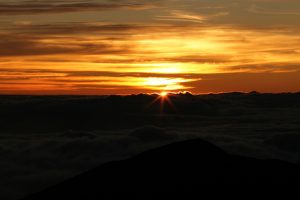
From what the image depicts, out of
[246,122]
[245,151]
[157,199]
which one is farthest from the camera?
[246,122]

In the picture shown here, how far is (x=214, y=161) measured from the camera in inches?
1989

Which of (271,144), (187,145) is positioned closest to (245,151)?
(271,144)

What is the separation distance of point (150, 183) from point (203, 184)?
4062mm

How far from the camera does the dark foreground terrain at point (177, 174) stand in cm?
4788

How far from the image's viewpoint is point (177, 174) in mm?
49312

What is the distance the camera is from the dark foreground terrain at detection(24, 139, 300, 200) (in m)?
47.9

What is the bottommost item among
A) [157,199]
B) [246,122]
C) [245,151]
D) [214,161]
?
[157,199]

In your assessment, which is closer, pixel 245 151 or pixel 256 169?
pixel 256 169

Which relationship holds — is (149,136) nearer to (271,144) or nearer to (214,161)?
(271,144)

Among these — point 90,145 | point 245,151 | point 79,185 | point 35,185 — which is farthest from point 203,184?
point 90,145

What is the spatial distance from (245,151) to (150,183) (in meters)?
63.5

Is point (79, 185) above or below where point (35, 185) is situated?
below

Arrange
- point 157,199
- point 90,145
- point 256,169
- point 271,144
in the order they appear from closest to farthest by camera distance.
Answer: point 157,199 → point 256,169 → point 271,144 → point 90,145

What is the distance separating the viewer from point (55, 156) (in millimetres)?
130000
